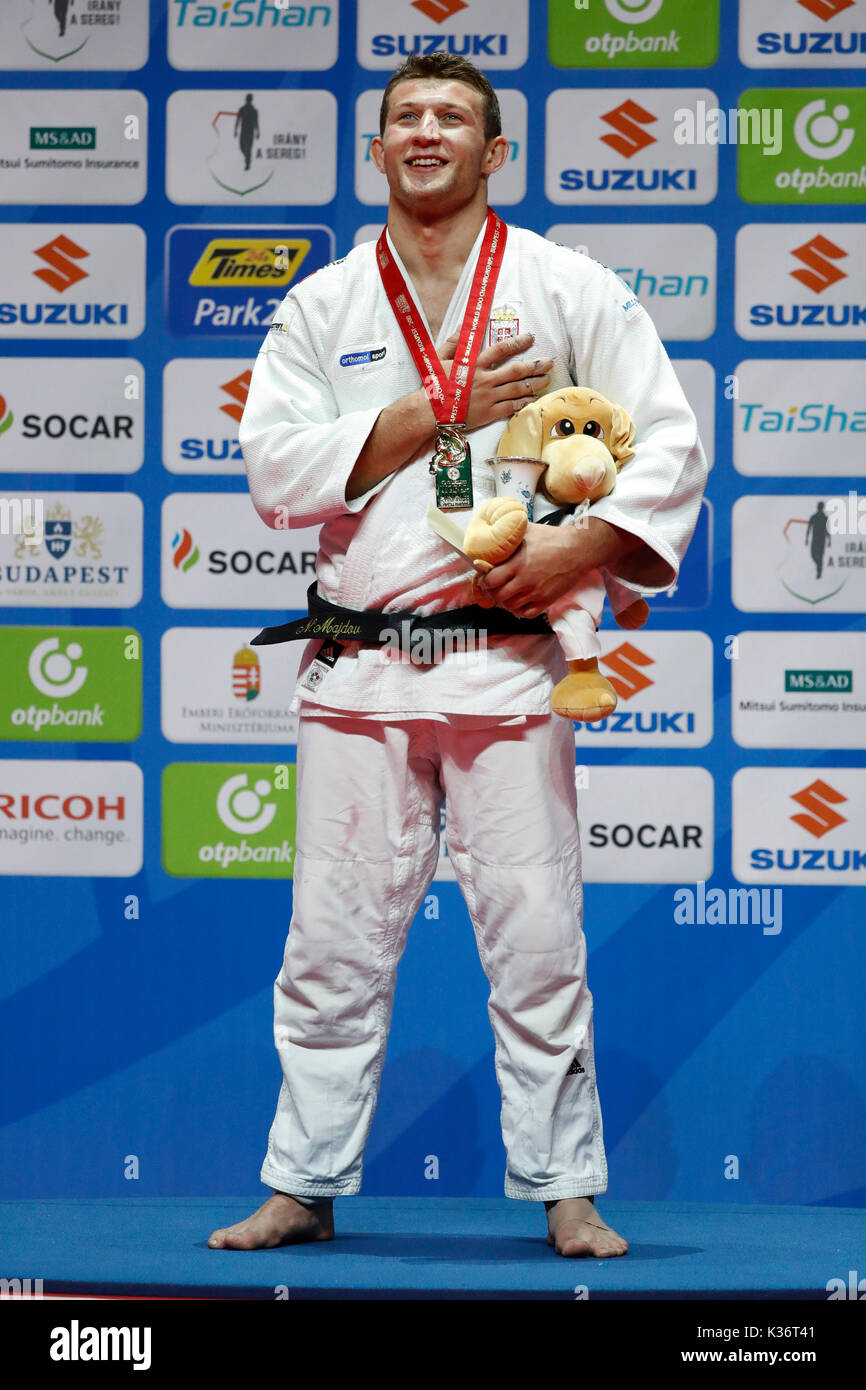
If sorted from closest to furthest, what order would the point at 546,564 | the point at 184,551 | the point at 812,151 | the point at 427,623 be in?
the point at 546,564 < the point at 427,623 < the point at 812,151 < the point at 184,551

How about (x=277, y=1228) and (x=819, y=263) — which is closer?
(x=277, y=1228)

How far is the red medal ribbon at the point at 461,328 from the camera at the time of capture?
199 cm

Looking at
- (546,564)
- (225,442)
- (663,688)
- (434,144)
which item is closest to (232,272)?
(225,442)

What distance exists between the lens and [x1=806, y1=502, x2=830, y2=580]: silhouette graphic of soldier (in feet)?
9.72

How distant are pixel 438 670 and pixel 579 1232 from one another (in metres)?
0.85

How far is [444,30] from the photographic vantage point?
2977 mm

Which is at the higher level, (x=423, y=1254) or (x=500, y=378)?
(x=500, y=378)

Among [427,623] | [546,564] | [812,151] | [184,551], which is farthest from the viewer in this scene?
[184,551]

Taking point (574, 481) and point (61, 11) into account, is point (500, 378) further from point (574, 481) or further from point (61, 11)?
point (61, 11)

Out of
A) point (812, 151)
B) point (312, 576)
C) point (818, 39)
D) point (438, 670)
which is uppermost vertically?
point (818, 39)

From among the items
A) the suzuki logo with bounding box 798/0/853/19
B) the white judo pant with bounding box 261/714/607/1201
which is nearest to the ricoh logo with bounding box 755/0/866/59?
the suzuki logo with bounding box 798/0/853/19

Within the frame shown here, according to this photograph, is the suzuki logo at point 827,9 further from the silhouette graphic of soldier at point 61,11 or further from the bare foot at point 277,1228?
the bare foot at point 277,1228

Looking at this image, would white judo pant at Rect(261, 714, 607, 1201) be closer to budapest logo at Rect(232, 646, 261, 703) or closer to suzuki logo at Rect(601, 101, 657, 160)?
budapest logo at Rect(232, 646, 261, 703)

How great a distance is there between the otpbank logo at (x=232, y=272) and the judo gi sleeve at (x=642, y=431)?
3.60ft
